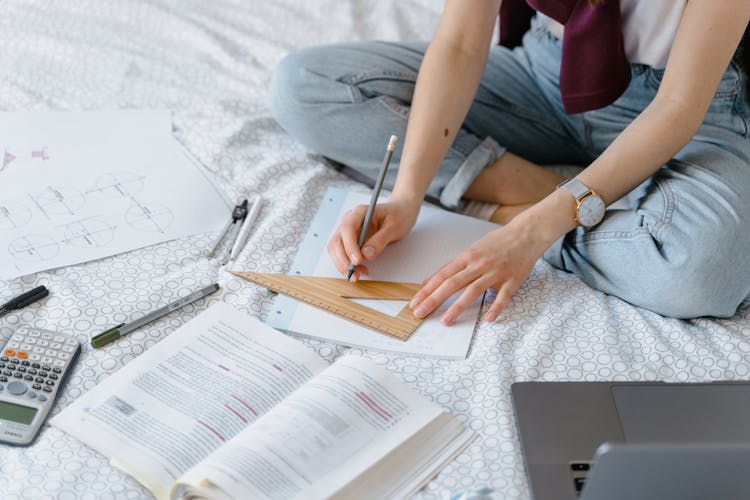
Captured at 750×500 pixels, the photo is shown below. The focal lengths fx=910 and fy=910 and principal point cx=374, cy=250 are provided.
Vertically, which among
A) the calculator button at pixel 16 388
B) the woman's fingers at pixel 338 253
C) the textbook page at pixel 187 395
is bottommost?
the calculator button at pixel 16 388

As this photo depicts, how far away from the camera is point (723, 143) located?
1.31 meters

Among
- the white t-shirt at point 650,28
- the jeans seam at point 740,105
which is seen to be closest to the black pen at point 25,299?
the white t-shirt at point 650,28

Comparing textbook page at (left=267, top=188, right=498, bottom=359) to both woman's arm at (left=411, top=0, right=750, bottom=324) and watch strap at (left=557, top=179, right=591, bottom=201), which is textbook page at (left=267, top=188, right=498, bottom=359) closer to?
woman's arm at (left=411, top=0, right=750, bottom=324)

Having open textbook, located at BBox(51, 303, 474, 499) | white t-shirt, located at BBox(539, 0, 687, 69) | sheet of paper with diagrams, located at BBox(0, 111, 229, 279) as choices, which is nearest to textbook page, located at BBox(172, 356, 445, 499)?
open textbook, located at BBox(51, 303, 474, 499)

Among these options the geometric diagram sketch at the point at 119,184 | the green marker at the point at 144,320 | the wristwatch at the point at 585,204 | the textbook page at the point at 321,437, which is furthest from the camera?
the geometric diagram sketch at the point at 119,184

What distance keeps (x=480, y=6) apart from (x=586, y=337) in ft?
1.71

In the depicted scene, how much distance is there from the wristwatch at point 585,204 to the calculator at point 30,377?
676mm

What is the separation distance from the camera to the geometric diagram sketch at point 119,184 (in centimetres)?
138

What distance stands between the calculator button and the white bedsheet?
46 millimetres

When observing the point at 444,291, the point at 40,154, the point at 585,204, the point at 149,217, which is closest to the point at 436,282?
the point at 444,291

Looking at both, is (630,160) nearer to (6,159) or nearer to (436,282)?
(436,282)

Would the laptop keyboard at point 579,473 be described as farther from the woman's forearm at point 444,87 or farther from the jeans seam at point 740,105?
the jeans seam at point 740,105

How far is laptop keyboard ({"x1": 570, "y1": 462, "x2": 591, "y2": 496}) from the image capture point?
0.94 meters

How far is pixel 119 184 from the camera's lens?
1.40 meters
